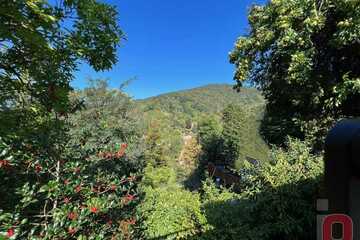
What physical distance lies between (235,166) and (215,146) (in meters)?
1.84

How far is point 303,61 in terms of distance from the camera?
7.10 meters

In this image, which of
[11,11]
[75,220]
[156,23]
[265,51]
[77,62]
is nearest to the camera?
[75,220]

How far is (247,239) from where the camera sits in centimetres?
392

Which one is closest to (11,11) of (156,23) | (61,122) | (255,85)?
(61,122)

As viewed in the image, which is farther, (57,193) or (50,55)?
(50,55)

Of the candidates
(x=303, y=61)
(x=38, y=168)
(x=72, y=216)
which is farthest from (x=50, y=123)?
(x=303, y=61)

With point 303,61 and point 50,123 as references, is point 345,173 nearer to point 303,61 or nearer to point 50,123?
point 50,123

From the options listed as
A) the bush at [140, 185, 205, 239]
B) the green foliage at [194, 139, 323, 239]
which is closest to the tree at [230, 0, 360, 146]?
the green foliage at [194, 139, 323, 239]

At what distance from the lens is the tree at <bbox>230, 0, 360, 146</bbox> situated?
7.01 meters

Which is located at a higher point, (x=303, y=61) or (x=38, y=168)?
(x=303, y=61)

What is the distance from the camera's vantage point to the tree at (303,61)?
Answer: 7.01 meters

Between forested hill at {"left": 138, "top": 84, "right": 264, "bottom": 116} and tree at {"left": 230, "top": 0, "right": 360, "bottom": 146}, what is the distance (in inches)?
2678

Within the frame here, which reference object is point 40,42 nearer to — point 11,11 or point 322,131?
point 11,11

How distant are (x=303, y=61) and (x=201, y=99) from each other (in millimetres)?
89351
